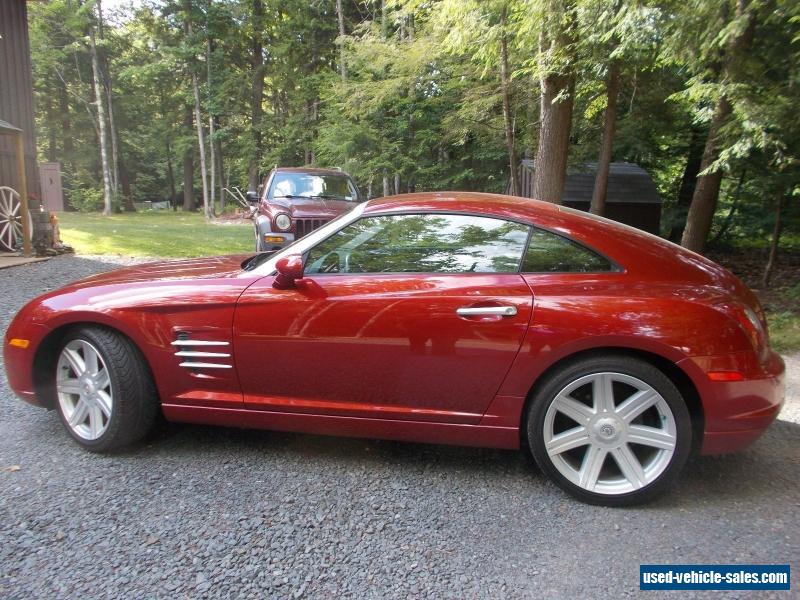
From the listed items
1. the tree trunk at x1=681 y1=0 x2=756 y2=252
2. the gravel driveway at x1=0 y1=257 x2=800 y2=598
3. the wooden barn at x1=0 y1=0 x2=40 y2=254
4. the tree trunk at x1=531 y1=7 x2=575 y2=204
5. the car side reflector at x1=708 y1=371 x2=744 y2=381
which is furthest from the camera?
the wooden barn at x1=0 y1=0 x2=40 y2=254

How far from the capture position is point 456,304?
2.70m

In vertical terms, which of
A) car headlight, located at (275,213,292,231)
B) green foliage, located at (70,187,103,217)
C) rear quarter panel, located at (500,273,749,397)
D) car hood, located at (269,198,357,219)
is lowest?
rear quarter panel, located at (500,273,749,397)

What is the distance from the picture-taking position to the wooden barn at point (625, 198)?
14.3 metres

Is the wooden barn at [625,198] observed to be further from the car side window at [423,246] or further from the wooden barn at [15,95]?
the wooden barn at [15,95]

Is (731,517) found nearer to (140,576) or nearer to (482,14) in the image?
(140,576)

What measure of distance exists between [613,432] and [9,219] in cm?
1269

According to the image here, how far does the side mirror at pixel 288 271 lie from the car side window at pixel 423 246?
0.12 meters

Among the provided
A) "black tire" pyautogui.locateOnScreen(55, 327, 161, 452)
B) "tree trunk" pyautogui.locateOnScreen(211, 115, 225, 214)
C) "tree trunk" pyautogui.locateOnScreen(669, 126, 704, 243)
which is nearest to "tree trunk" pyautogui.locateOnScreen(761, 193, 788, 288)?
"tree trunk" pyautogui.locateOnScreen(669, 126, 704, 243)

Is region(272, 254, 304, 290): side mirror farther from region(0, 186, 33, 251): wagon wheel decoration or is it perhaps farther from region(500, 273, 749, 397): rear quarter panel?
region(0, 186, 33, 251): wagon wheel decoration

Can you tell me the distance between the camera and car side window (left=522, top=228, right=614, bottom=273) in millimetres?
A: 2766

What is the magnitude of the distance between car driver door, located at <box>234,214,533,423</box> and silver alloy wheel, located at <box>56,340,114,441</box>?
32.9 inches

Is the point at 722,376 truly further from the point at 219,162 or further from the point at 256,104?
the point at 219,162

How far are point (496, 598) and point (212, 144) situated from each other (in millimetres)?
32481

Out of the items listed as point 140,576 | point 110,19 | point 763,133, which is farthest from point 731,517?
point 110,19
